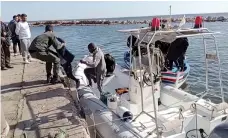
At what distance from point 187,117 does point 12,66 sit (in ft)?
17.6

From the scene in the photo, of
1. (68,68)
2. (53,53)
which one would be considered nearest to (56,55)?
(53,53)

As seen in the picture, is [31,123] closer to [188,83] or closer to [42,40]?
[42,40]

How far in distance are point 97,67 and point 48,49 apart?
1294mm

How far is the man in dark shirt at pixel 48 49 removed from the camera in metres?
5.87

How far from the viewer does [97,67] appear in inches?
258

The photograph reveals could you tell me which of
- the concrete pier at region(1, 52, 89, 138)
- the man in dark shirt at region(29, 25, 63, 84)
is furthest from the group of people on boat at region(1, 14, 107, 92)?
the concrete pier at region(1, 52, 89, 138)

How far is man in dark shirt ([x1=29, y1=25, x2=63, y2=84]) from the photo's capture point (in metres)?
5.87

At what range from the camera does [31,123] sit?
13.1 ft

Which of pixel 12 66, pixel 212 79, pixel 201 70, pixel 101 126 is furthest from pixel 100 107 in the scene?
pixel 201 70

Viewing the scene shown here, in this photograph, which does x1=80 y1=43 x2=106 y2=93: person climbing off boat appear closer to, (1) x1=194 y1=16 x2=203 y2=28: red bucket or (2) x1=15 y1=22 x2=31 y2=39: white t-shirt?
(2) x1=15 y1=22 x2=31 y2=39: white t-shirt

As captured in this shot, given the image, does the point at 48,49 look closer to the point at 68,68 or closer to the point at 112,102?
the point at 68,68

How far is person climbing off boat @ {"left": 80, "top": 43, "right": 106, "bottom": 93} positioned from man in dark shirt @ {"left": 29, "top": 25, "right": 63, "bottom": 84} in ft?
2.59

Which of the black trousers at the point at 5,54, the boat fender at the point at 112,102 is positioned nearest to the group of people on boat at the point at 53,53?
the boat fender at the point at 112,102

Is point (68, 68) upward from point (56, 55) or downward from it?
downward
